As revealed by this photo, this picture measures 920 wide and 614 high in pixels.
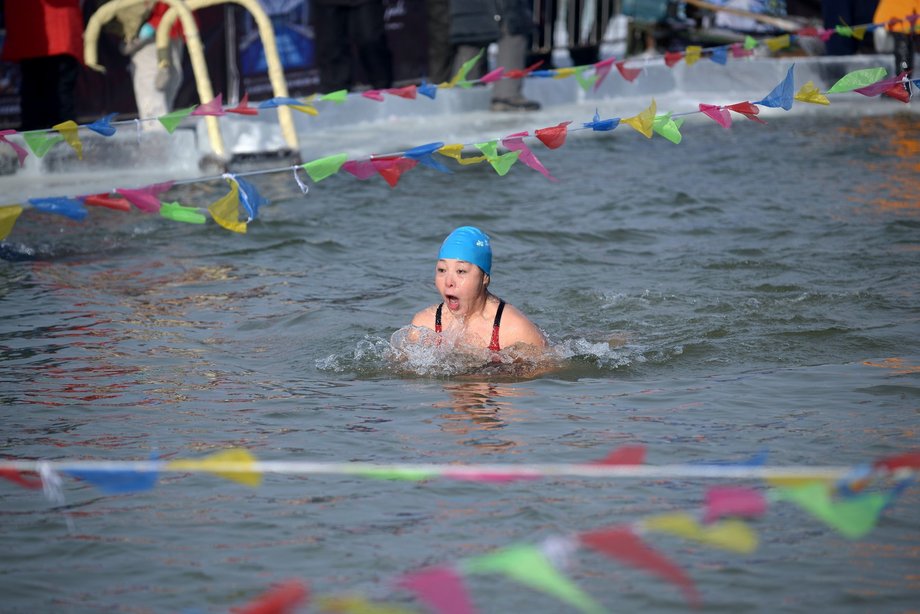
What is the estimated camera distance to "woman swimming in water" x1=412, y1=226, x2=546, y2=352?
22.7 feet

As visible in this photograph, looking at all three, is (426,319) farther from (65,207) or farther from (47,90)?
(47,90)

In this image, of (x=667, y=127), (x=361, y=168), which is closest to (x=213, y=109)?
(x=361, y=168)

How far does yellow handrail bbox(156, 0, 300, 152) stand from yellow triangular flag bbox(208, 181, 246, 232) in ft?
14.9

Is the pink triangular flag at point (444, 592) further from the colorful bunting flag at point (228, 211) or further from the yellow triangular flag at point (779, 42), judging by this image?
the yellow triangular flag at point (779, 42)

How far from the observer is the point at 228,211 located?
7.55m

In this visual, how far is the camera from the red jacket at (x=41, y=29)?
11922 millimetres

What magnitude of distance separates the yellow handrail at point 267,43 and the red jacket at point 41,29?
796mm

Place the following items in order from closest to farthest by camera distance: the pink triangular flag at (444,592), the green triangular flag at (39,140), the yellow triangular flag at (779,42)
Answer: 1. the pink triangular flag at (444,592)
2. the green triangular flag at (39,140)
3. the yellow triangular flag at (779,42)

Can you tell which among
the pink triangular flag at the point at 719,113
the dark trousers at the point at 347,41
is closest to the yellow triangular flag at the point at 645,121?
the pink triangular flag at the point at 719,113

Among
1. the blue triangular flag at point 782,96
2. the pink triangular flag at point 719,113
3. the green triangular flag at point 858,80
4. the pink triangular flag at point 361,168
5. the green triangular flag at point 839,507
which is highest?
the green triangular flag at point 858,80

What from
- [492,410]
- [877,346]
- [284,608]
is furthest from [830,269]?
[284,608]

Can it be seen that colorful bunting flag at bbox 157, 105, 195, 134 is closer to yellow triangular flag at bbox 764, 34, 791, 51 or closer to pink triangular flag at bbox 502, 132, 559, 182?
pink triangular flag at bbox 502, 132, 559, 182

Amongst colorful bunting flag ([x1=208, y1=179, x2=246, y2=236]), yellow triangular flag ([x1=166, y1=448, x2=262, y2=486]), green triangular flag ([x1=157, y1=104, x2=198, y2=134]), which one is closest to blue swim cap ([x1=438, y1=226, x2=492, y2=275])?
colorful bunting flag ([x1=208, y1=179, x2=246, y2=236])

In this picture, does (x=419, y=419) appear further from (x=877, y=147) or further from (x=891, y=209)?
(x=877, y=147)
